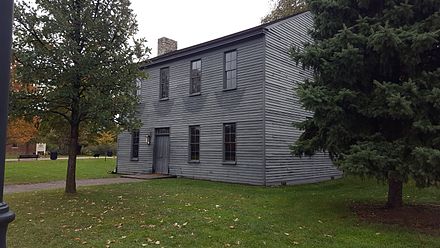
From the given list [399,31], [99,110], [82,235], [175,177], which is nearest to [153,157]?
[175,177]

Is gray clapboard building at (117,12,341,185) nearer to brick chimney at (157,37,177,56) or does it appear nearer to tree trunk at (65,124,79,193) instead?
brick chimney at (157,37,177,56)

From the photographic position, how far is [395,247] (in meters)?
5.62

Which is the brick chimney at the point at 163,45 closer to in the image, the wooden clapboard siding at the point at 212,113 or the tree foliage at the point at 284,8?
the wooden clapboard siding at the point at 212,113

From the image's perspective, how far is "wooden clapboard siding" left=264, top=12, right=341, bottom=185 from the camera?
14469 mm

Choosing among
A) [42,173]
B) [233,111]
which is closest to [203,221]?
[233,111]

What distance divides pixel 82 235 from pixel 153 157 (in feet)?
42.6

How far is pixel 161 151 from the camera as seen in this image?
61.8ft

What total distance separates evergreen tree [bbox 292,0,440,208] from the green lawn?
52.3 inches

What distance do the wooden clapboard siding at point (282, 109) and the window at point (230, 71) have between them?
5.73 feet

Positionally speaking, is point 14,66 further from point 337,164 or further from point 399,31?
point 399,31

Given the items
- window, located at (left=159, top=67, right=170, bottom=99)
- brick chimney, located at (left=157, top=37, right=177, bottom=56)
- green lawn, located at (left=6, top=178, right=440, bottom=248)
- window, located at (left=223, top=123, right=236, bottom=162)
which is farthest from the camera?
brick chimney, located at (left=157, top=37, right=177, bottom=56)

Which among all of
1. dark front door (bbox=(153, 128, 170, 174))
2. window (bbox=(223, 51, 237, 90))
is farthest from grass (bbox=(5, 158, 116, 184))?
window (bbox=(223, 51, 237, 90))

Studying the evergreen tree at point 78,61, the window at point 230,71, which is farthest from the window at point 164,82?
the evergreen tree at point 78,61

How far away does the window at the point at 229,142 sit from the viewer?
15.4 metres
